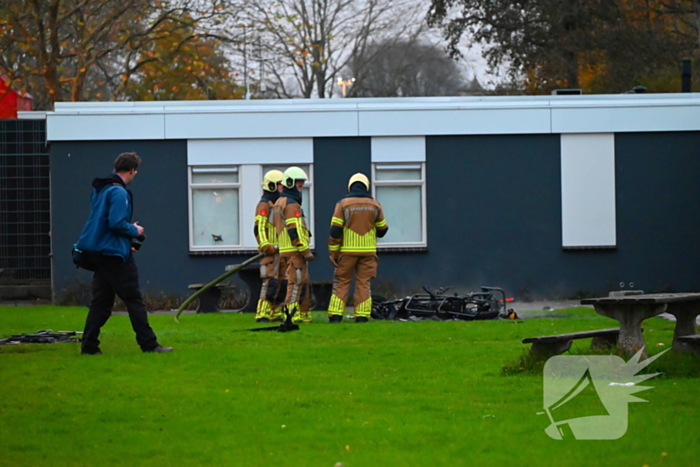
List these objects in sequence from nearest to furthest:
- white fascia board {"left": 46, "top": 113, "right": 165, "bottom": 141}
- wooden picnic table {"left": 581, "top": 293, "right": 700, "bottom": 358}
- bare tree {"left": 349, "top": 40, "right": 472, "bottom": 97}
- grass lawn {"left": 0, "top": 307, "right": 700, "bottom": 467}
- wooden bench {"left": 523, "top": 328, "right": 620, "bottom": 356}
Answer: grass lawn {"left": 0, "top": 307, "right": 700, "bottom": 467}, wooden picnic table {"left": 581, "top": 293, "right": 700, "bottom": 358}, wooden bench {"left": 523, "top": 328, "right": 620, "bottom": 356}, white fascia board {"left": 46, "top": 113, "right": 165, "bottom": 141}, bare tree {"left": 349, "top": 40, "right": 472, "bottom": 97}

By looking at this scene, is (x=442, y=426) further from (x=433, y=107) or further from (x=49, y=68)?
(x=49, y=68)

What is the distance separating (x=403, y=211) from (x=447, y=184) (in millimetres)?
973

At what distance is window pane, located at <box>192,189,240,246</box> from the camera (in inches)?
758

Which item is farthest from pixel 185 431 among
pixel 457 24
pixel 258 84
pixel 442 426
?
pixel 457 24

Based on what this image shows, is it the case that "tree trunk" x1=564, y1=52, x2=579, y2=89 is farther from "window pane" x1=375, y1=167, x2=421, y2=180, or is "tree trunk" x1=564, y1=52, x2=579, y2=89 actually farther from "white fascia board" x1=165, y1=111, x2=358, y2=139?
"white fascia board" x1=165, y1=111, x2=358, y2=139

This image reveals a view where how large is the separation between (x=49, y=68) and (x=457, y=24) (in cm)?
1418

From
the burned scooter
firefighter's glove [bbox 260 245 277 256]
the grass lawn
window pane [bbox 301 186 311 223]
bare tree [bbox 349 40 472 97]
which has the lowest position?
the grass lawn

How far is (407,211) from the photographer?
1933 cm

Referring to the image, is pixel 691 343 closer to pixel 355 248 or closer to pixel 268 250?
pixel 355 248

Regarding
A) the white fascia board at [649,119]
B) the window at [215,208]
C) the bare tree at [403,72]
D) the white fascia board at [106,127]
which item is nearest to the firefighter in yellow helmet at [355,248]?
Answer: the window at [215,208]

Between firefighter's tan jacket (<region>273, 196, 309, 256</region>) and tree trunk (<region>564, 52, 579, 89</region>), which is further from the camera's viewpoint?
tree trunk (<region>564, 52, 579, 89</region>)

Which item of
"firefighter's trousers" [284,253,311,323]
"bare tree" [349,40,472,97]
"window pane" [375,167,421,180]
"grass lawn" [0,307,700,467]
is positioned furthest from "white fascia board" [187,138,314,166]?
"bare tree" [349,40,472,97]

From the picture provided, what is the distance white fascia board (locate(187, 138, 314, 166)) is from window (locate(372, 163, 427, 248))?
4.64 feet

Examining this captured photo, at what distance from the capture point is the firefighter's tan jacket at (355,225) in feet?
46.5
